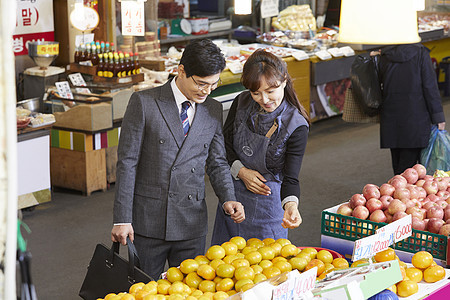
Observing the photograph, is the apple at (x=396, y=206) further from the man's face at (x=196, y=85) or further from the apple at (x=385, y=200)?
the man's face at (x=196, y=85)

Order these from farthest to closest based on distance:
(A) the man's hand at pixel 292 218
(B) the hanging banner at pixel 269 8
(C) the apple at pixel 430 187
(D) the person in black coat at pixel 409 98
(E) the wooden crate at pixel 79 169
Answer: (B) the hanging banner at pixel 269 8 < (E) the wooden crate at pixel 79 169 < (D) the person in black coat at pixel 409 98 < (C) the apple at pixel 430 187 < (A) the man's hand at pixel 292 218

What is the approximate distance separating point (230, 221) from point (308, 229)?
2.25m

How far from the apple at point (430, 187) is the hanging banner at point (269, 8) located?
20.5 feet

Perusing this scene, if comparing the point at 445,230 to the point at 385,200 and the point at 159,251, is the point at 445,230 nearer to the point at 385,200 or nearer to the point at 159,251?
the point at 385,200

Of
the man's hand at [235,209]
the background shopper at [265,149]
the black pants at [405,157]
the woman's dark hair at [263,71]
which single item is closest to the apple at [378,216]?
the background shopper at [265,149]

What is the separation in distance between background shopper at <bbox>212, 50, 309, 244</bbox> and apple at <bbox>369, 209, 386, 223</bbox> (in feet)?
1.21

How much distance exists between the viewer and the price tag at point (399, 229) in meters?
Result: 2.48

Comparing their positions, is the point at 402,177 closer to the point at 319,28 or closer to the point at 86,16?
the point at 86,16

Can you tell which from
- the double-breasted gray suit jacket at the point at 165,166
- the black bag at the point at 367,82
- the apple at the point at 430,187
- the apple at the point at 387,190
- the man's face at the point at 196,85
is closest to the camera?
the man's face at the point at 196,85

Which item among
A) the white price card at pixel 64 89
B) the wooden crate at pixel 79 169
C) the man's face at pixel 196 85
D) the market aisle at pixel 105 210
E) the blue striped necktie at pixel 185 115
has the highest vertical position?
the man's face at pixel 196 85

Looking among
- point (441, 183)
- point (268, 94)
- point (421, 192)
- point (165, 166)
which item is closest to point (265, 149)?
point (268, 94)

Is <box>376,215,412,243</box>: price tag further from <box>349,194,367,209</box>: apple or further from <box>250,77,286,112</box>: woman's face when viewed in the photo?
<box>250,77,286,112</box>: woman's face

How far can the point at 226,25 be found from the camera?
34.4 feet

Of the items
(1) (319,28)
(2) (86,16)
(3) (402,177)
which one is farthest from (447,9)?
(3) (402,177)
